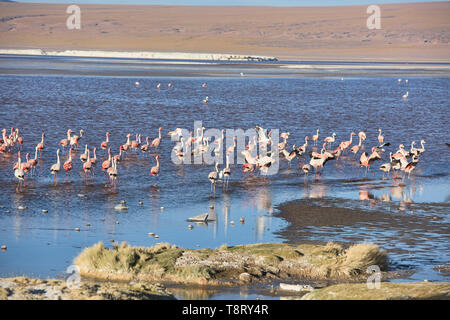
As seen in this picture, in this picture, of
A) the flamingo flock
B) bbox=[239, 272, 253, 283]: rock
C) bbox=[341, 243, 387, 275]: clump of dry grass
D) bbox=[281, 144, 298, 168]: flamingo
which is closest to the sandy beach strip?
the flamingo flock

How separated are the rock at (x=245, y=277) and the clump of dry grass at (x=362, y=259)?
168cm

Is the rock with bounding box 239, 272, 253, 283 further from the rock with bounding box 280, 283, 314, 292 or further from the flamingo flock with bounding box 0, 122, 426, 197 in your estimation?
the flamingo flock with bounding box 0, 122, 426, 197

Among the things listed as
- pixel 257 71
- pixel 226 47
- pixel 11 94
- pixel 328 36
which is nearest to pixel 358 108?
pixel 11 94

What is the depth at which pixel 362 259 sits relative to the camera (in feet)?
41.7

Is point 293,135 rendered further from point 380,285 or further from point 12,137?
point 380,285

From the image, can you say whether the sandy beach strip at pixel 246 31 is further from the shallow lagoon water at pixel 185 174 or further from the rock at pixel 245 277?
the rock at pixel 245 277

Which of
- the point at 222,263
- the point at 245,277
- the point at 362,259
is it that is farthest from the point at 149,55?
the point at 245,277

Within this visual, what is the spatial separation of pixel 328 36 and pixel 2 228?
130 meters

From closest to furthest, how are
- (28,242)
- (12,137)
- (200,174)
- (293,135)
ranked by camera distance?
1. (28,242)
2. (200,174)
3. (12,137)
4. (293,135)

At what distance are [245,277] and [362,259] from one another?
6.96ft

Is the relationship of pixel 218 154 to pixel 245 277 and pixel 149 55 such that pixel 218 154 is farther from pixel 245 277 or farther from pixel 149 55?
pixel 149 55

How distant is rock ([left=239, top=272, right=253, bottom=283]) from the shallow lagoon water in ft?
3.04

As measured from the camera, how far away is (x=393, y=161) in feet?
76.8

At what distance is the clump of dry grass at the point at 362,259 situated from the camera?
1265 centimetres
